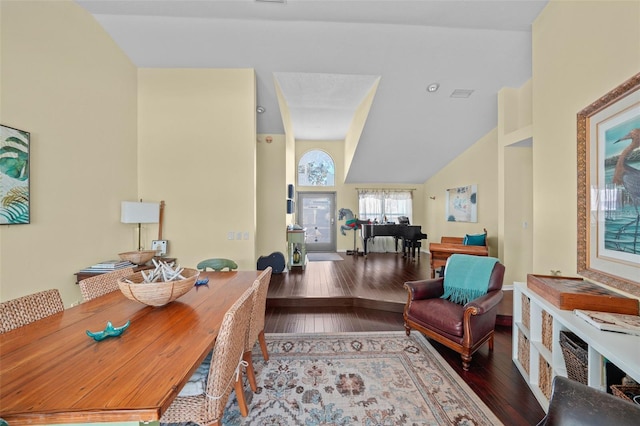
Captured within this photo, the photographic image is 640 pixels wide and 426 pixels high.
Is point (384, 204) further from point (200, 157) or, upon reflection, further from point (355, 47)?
point (200, 157)

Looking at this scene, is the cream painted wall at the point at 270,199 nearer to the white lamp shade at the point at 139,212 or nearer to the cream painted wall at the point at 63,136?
the white lamp shade at the point at 139,212

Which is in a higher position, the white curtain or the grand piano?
the white curtain

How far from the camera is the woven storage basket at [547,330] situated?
5.67ft

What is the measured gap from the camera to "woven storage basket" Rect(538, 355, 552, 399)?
1.71 metres

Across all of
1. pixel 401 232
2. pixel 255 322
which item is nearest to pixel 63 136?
pixel 255 322

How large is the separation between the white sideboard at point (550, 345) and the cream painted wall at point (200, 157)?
3.05m

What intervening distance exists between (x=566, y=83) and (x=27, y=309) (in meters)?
4.10

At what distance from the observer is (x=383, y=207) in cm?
781

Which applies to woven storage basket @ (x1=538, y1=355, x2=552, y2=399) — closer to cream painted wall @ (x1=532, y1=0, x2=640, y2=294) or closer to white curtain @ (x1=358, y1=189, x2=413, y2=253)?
cream painted wall @ (x1=532, y1=0, x2=640, y2=294)

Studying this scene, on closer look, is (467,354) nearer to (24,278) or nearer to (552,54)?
(552,54)

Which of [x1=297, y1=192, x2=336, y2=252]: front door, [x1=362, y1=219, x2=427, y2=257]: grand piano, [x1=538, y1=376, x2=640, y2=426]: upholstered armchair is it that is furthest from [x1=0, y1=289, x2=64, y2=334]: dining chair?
[x1=297, y1=192, x2=336, y2=252]: front door

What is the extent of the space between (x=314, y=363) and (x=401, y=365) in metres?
0.78

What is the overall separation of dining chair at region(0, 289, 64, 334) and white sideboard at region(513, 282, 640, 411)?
2924mm

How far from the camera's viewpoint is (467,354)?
2127 millimetres
